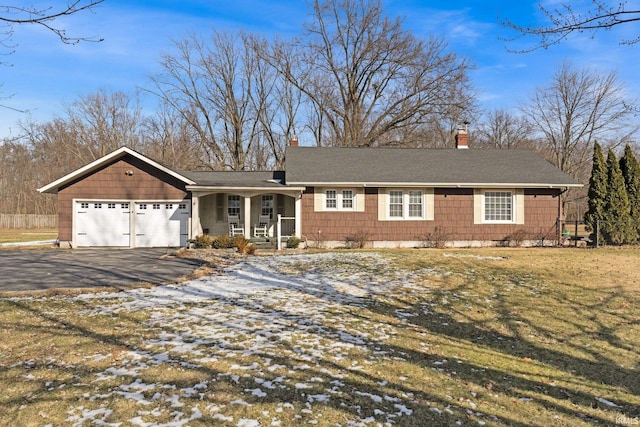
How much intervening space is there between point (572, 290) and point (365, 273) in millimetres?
4651

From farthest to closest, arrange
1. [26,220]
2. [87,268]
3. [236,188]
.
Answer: [26,220] < [236,188] < [87,268]

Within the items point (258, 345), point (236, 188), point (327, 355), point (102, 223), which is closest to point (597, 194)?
point (236, 188)

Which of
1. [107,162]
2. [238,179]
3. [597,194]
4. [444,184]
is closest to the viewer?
[444,184]

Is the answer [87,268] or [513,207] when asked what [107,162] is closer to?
[87,268]

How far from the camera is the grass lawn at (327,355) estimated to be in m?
3.57

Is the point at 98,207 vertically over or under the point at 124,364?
over

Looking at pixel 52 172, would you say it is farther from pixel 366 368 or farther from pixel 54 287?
pixel 366 368

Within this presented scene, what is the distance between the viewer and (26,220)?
38.0m

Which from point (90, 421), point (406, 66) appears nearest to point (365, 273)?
point (90, 421)

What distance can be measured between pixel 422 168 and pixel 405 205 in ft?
7.10

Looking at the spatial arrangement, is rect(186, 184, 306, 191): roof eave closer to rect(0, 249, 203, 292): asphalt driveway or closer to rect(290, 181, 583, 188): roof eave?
rect(290, 181, 583, 188): roof eave

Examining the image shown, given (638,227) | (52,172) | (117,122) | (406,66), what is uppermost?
(406,66)

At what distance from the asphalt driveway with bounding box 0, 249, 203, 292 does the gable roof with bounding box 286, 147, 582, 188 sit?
650cm

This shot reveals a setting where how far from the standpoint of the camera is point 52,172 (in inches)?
1500
